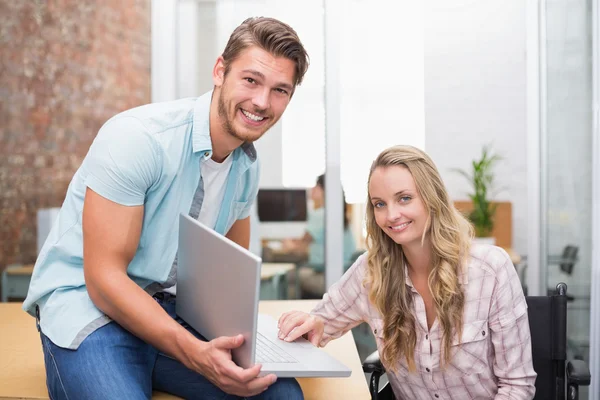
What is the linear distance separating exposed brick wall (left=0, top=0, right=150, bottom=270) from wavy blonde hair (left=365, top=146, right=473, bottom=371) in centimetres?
218

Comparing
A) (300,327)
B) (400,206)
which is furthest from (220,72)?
(300,327)

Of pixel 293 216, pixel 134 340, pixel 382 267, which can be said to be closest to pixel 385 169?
pixel 382 267

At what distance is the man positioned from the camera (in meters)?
1.39

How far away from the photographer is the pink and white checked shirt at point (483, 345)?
1639 mm

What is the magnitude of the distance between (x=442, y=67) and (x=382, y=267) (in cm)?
224

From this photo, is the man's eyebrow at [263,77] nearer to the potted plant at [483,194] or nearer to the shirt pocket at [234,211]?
the shirt pocket at [234,211]

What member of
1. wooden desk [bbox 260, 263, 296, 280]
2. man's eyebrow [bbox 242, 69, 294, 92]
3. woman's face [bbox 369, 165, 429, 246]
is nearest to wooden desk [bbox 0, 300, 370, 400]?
woman's face [bbox 369, 165, 429, 246]

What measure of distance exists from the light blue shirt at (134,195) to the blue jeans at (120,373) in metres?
0.04

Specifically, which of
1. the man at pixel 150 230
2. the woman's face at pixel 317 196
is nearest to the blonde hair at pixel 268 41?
the man at pixel 150 230

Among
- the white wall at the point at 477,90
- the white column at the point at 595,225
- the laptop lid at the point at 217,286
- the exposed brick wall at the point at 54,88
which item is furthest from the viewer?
the white wall at the point at 477,90

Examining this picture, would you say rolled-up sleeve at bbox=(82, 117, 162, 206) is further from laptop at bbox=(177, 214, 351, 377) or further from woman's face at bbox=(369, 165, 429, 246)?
woman's face at bbox=(369, 165, 429, 246)

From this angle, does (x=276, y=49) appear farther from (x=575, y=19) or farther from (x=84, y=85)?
(x=84, y=85)

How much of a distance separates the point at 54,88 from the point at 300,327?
7.92ft

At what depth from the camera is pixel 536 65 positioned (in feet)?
11.7
